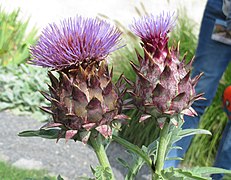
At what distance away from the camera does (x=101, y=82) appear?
4.95 ft

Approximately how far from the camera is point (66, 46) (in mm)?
1420

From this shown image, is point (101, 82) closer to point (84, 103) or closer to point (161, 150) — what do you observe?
point (84, 103)

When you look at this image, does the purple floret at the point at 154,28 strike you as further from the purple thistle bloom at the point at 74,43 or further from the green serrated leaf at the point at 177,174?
the green serrated leaf at the point at 177,174

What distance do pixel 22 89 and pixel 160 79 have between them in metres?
3.97

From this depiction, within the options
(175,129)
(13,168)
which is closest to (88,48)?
(175,129)

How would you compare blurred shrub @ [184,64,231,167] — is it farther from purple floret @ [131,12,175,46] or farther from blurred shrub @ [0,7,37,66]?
purple floret @ [131,12,175,46]

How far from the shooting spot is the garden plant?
1.44 m

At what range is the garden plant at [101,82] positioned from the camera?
1440 millimetres

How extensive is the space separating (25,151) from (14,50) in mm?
1666

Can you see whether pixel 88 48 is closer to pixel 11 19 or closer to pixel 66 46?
pixel 66 46

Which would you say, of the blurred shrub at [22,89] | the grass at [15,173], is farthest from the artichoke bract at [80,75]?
the blurred shrub at [22,89]

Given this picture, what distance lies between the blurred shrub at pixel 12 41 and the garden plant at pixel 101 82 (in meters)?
4.22

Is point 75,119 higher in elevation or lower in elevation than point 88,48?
lower

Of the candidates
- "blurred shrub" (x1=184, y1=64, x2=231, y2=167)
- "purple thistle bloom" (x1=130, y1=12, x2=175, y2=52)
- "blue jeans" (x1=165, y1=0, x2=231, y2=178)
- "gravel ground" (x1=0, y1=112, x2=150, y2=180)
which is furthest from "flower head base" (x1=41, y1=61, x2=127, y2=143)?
"blurred shrub" (x1=184, y1=64, x2=231, y2=167)
